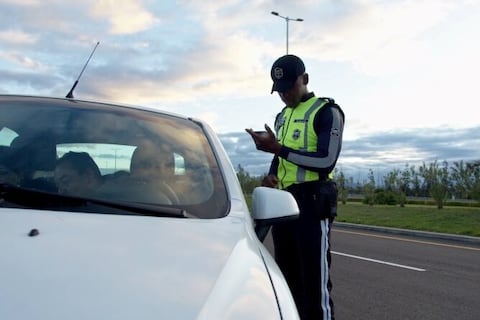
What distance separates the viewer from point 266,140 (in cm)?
320

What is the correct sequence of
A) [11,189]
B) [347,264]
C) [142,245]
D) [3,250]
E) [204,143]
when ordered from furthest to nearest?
[347,264] → [204,143] → [11,189] → [142,245] → [3,250]

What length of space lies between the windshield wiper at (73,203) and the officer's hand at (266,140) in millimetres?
1172

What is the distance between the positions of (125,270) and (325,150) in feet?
6.39

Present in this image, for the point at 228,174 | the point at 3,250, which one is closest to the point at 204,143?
the point at 228,174

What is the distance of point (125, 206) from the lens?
6.77 ft

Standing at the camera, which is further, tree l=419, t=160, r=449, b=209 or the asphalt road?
tree l=419, t=160, r=449, b=209

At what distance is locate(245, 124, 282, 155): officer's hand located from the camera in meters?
3.19

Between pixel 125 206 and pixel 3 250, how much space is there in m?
0.60

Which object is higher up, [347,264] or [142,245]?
[142,245]

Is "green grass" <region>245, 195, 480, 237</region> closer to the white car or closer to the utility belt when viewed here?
the utility belt

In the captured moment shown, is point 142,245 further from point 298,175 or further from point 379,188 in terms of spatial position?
point 379,188

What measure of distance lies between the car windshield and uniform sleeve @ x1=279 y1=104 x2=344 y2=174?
27.5 inches

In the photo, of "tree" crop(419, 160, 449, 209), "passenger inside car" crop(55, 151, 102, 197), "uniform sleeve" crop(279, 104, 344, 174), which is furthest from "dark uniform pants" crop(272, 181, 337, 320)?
"tree" crop(419, 160, 449, 209)

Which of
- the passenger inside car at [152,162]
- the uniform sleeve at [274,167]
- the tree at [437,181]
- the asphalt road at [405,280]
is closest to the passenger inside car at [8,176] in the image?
the passenger inside car at [152,162]
